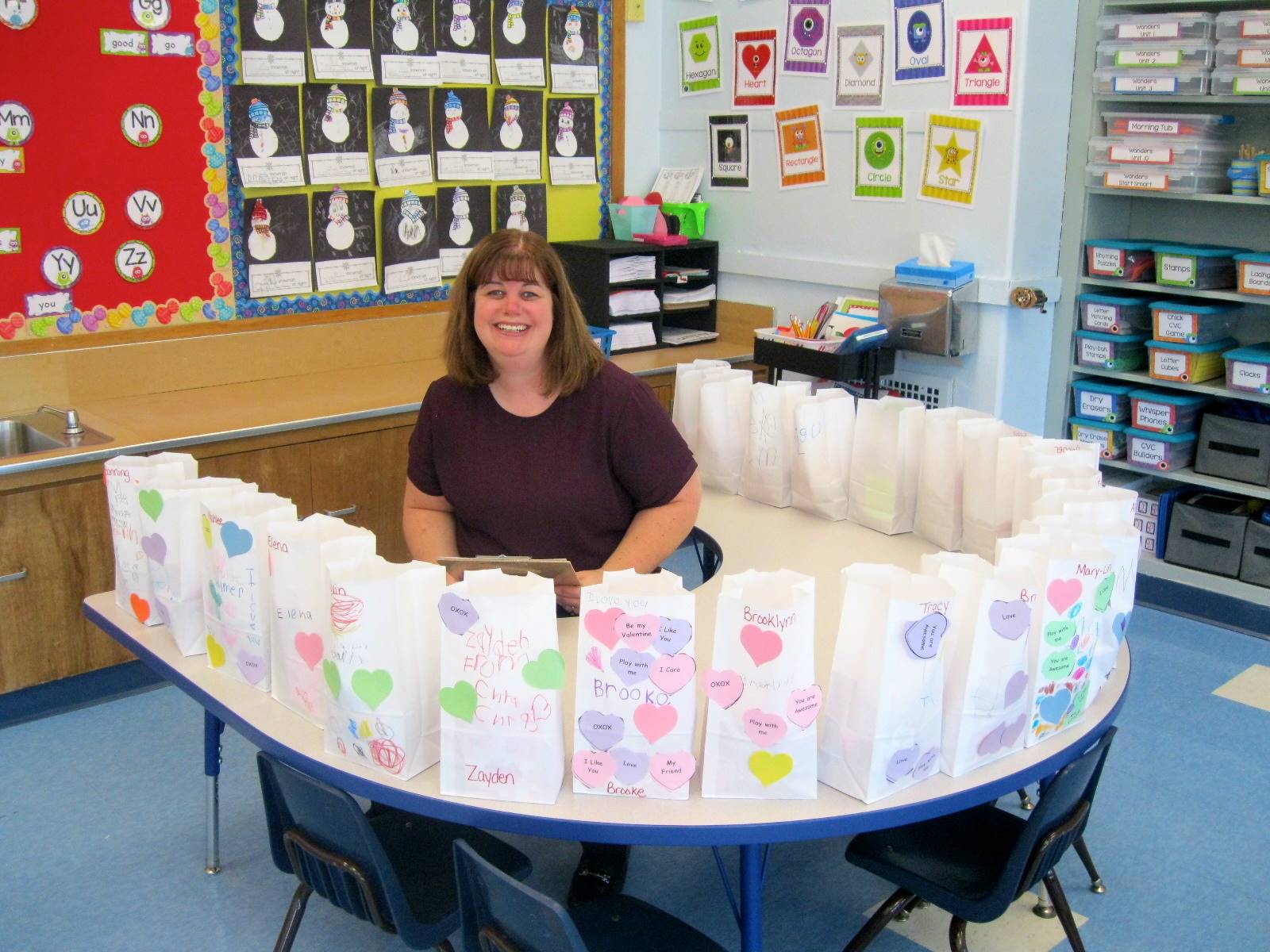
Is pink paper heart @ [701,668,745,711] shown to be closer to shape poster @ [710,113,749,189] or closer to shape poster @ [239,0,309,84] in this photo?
shape poster @ [239,0,309,84]

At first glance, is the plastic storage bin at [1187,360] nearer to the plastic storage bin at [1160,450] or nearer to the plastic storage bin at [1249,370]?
the plastic storage bin at [1249,370]

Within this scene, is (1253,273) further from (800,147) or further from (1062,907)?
(1062,907)

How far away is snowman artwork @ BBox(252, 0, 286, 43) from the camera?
388 centimetres

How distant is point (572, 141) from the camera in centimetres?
486

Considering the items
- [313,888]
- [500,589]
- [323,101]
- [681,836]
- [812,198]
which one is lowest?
[313,888]

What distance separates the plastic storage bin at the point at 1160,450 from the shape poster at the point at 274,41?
3056mm

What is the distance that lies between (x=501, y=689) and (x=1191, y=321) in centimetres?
321

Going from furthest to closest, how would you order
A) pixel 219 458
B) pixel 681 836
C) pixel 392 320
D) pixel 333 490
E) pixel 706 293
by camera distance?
pixel 706 293
pixel 392 320
pixel 333 490
pixel 219 458
pixel 681 836

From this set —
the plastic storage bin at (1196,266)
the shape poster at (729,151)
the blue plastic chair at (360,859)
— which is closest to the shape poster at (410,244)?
the shape poster at (729,151)

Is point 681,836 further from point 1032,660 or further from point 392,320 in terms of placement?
point 392,320

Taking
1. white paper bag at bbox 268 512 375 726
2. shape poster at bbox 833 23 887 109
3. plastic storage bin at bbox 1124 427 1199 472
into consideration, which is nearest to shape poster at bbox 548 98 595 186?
shape poster at bbox 833 23 887 109

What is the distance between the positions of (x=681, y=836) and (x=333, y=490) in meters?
2.31

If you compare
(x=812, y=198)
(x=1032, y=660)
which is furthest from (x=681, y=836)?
(x=812, y=198)

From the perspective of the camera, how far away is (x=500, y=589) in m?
1.70
